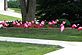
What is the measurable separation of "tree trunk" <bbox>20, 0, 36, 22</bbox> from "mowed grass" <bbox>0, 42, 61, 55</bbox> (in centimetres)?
693

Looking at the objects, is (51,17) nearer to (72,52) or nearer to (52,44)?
(52,44)

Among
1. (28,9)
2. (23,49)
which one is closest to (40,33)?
(28,9)

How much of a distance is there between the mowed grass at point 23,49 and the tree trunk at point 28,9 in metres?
6.93

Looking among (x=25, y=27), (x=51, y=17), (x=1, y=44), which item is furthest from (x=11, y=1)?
(x=1, y=44)

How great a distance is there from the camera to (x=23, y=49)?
11555mm

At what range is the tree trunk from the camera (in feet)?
65.1

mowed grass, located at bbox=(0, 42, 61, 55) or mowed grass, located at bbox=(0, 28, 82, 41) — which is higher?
mowed grass, located at bbox=(0, 42, 61, 55)

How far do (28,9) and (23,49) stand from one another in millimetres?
8734

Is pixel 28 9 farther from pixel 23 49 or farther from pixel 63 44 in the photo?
pixel 23 49

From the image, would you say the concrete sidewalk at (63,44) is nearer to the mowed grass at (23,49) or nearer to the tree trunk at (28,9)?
the mowed grass at (23,49)

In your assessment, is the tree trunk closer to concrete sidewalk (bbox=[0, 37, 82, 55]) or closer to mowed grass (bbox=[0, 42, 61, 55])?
concrete sidewalk (bbox=[0, 37, 82, 55])

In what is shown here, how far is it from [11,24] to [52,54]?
925 cm

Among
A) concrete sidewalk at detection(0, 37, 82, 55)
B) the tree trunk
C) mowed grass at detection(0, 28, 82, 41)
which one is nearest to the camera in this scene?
concrete sidewalk at detection(0, 37, 82, 55)

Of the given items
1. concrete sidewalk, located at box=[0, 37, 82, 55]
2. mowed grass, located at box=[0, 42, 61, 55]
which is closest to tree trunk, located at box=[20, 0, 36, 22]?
concrete sidewalk, located at box=[0, 37, 82, 55]
